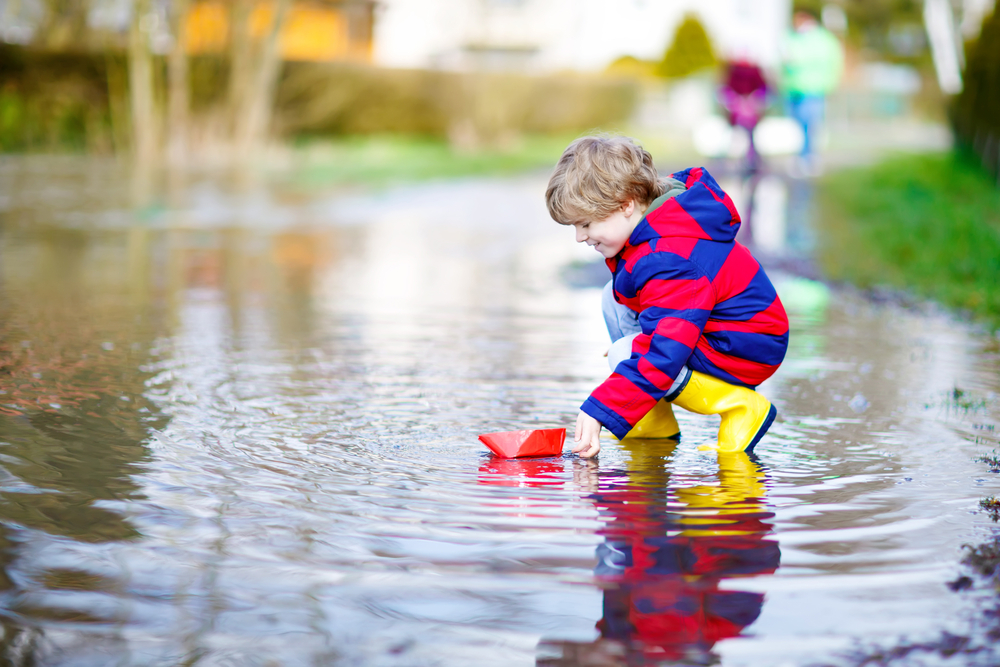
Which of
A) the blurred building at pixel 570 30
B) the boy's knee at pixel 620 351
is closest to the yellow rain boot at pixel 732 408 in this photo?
the boy's knee at pixel 620 351

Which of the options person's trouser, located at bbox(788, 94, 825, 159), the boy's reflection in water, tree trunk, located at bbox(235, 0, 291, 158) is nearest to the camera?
the boy's reflection in water

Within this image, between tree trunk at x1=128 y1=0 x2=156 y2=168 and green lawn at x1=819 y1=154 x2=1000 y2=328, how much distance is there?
9301mm

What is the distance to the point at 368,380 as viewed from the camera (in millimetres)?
4277

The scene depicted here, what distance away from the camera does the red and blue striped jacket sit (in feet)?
10.4

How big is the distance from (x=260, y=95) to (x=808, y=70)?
868cm

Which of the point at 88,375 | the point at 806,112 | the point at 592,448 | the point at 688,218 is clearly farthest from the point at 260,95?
the point at 592,448

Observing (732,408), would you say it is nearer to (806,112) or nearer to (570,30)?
(806,112)

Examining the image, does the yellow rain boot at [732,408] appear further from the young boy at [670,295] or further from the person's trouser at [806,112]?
the person's trouser at [806,112]

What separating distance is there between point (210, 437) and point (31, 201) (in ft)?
31.1

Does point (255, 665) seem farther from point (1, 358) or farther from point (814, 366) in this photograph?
point (814, 366)

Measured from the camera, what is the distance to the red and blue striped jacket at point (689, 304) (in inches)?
125

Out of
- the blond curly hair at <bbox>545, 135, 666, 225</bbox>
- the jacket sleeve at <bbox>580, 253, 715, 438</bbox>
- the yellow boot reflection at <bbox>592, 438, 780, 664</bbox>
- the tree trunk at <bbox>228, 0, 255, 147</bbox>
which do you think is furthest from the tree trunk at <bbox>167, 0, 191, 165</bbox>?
the yellow boot reflection at <bbox>592, 438, 780, 664</bbox>

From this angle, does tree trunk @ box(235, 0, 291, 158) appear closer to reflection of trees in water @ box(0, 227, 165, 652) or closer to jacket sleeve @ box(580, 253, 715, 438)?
reflection of trees in water @ box(0, 227, 165, 652)

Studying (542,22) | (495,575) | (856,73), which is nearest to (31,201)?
(495,575)
